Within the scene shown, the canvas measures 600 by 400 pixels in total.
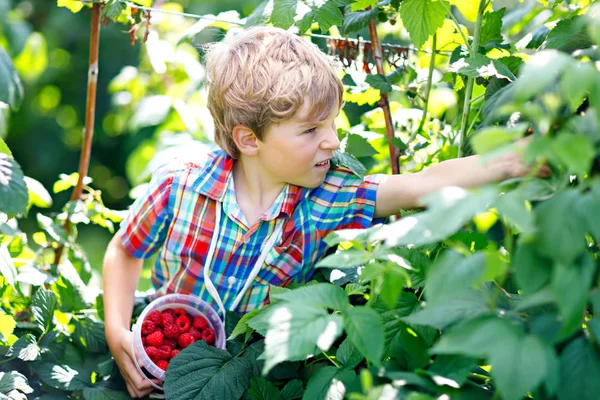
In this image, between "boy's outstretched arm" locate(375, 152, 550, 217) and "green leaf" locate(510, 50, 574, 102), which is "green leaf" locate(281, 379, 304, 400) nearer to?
"boy's outstretched arm" locate(375, 152, 550, 217)

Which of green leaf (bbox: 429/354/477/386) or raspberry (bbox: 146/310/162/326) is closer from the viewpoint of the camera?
green leaf (bbox: 429/354/477/386)

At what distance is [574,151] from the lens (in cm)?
70

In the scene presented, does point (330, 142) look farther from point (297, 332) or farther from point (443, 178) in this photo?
point (297, 332)

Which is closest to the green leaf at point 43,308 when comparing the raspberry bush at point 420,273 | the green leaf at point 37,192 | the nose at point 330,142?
the raspberry bush at point 420,273

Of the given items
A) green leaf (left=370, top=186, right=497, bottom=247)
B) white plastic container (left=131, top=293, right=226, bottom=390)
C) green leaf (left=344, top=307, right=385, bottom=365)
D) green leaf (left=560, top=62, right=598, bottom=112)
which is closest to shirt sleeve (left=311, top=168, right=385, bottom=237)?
white plastic container (left=131, top=293, right=226, bottom=390)

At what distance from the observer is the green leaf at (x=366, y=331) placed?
857mm

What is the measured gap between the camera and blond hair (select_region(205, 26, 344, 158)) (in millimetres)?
1359

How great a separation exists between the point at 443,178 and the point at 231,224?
0.44 meters

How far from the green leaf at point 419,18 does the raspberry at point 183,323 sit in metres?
0.66

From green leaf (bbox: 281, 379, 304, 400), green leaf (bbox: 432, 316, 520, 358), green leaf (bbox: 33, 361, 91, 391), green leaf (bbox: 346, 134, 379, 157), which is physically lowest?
green leaf (bbox: 33, 361, 91, 391)

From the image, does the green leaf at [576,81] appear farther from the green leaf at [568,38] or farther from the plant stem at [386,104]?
the plant stem at [386,104]

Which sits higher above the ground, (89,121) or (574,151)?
(574,151)

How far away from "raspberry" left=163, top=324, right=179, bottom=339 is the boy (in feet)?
0.26

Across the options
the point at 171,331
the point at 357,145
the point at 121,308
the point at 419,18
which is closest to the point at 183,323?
the point at 171,331
